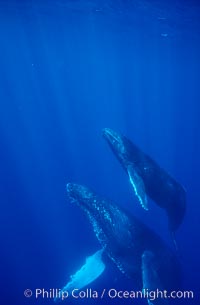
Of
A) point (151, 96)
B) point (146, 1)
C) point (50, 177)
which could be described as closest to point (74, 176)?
point (50, 177)

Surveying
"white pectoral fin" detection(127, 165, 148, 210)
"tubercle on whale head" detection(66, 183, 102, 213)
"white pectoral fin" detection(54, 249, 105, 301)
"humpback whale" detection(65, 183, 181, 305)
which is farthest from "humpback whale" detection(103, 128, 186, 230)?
"white pectoral fin" detection(54, 249, 105, 301)

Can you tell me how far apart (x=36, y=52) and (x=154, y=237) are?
60571 millimetres

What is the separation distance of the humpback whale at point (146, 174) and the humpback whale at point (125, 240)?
120cm

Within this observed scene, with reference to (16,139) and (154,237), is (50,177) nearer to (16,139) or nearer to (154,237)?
(16,139)

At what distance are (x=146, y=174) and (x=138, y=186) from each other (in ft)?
3.39

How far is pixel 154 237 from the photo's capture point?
38.5 ft

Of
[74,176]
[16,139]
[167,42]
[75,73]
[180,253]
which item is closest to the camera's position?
[180,253]

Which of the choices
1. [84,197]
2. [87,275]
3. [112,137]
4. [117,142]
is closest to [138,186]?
[117,142]

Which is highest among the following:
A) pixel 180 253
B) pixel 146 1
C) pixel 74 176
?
pixel 146 1

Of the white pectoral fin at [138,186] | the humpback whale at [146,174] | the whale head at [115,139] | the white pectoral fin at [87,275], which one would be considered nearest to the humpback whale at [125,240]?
the white pectoral fin at [87,275]

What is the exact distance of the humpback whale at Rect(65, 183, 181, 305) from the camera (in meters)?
11.2

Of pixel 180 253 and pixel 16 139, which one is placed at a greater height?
pixel 16 139

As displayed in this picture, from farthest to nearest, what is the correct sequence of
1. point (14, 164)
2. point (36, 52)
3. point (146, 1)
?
point (36, 52) → point (14, 164) → point (146, 1)

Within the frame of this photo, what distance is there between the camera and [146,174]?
11398mm
